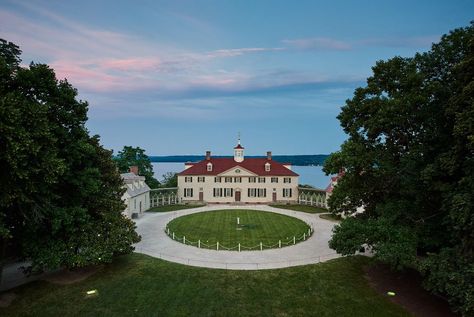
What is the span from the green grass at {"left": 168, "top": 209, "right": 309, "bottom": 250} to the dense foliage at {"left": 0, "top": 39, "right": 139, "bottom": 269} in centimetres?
1006

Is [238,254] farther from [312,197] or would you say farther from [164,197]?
[164,197]

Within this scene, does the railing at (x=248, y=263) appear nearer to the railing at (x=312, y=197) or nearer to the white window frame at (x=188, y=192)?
the railing at (x=312, y=197)

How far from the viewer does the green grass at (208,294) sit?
1794 centimetres

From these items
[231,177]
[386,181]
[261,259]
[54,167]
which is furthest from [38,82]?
[231,177]

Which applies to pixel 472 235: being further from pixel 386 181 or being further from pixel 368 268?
pixel 368 268

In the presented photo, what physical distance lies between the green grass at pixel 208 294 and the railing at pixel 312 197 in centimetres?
2890

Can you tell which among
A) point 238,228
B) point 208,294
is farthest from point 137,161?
point 208,294

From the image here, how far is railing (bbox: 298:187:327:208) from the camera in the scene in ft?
173

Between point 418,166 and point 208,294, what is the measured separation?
13.6 m

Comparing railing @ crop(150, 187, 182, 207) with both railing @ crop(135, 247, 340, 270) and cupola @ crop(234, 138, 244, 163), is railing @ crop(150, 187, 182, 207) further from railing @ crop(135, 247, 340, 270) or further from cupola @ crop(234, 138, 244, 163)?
railing @ crop(135, 247, 340, 270)

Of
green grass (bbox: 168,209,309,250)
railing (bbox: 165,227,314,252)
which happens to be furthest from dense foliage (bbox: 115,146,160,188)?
railing (bbox: 165,227,314,252)

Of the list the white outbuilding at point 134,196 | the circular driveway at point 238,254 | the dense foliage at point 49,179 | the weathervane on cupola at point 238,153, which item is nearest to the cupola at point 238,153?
the weathervane on cupola at point 238,153

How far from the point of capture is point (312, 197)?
5441 centimetres

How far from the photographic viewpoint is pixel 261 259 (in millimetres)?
26078
